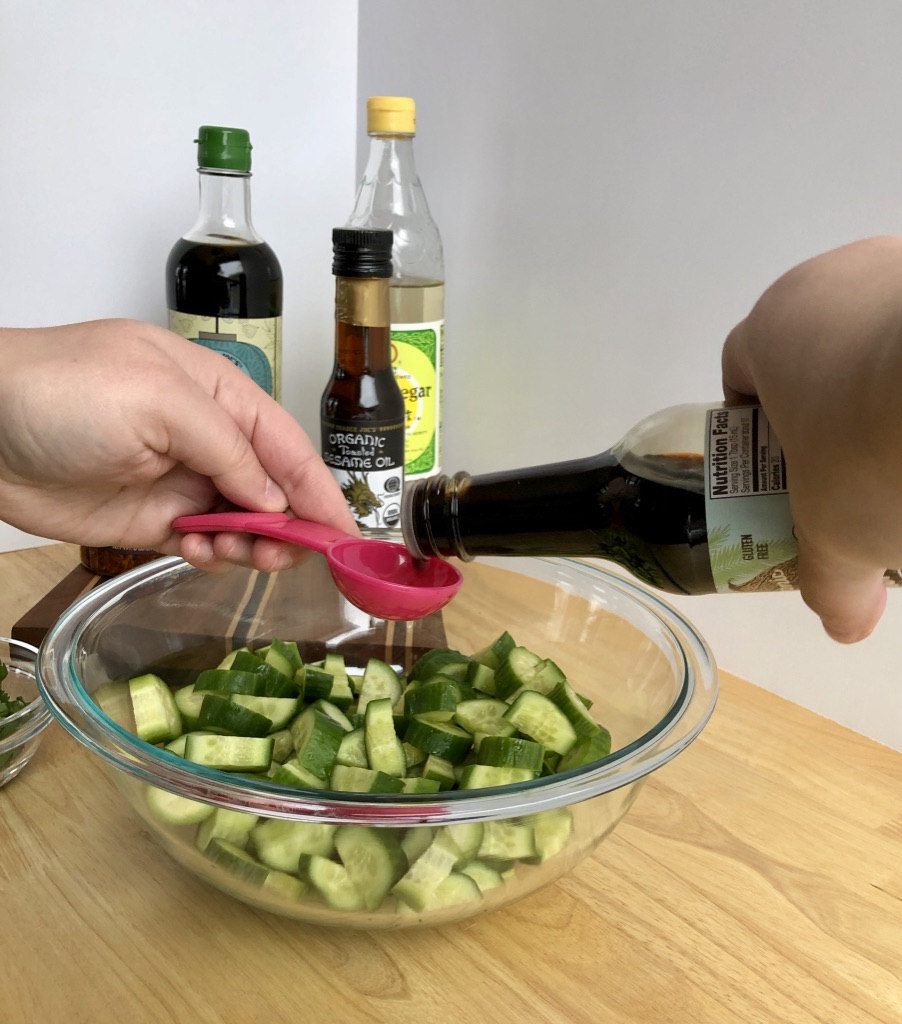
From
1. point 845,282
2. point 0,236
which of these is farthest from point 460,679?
point 0,236

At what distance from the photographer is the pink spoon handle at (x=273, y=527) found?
71 centimetres

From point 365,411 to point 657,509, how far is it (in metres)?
0.44

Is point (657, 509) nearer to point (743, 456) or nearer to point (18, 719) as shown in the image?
point (743, 456)

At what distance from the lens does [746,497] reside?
0.52m

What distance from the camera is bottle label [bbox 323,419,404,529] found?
3.14 ft

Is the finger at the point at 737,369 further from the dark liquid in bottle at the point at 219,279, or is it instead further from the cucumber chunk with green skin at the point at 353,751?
the dark liquid in bottle at the point at 219,279

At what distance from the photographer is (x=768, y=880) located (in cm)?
68

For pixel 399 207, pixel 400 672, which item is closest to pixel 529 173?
pixel 399 207

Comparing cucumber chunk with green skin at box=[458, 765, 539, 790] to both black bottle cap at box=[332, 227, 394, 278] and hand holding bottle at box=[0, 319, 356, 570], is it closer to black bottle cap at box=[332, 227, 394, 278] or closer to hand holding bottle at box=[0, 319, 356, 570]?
hand holding bottle at box=[0, 319, 356, 570]

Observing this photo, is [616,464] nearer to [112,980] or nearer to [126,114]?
[112,980]

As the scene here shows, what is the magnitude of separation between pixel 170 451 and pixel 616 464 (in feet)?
1.04

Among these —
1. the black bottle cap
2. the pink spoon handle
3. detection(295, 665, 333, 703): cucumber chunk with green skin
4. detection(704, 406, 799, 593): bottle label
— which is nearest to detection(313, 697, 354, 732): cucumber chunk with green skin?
detection(295, 665, 333, 703): cucumber chunk with green skin

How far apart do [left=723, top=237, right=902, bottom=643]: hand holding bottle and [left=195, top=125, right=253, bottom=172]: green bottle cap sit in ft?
2.05

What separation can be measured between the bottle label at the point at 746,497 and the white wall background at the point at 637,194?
15.1 inches
